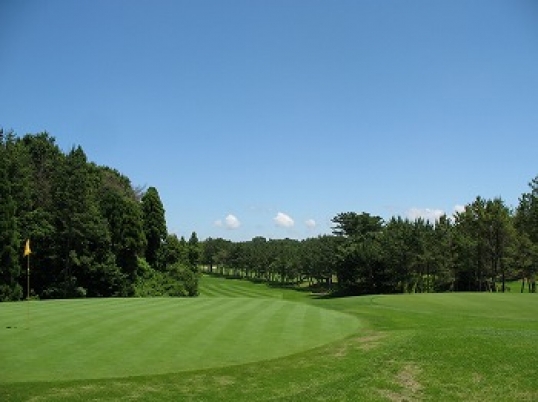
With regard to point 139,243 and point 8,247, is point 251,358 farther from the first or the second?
point 139,243

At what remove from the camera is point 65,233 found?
48.5 m

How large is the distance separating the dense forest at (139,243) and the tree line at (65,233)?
11cm

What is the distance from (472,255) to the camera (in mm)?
64062

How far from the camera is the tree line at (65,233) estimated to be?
142ft

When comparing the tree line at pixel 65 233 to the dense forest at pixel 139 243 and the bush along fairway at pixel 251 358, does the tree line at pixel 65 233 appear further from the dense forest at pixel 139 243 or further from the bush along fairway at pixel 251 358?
the bush along fairway at pixel 251 358

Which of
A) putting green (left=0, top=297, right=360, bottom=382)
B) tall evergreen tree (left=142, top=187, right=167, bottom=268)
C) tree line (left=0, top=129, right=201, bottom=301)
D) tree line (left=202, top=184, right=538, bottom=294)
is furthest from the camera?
tall evergreen tree (left=142, top=187, right=167, bottom=268)

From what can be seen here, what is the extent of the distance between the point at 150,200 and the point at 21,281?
2184 cm

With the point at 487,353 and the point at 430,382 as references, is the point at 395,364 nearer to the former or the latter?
the point at 430,382

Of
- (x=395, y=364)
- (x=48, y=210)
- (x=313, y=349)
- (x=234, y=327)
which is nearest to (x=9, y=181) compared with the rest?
(x=48, y=210)

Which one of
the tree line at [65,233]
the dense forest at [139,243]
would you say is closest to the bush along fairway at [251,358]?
the tree line at [65,233]

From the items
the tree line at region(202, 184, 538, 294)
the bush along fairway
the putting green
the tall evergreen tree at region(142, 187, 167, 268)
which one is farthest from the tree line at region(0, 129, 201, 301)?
the tree line at region(202, 184, 538, 294)

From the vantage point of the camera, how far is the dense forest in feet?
154

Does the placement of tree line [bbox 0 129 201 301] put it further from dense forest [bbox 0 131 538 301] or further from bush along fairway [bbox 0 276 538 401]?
bush along fairway [bbox 0 276 538 401]

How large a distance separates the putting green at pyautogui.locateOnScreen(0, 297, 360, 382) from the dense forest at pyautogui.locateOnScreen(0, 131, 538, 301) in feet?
75.2
